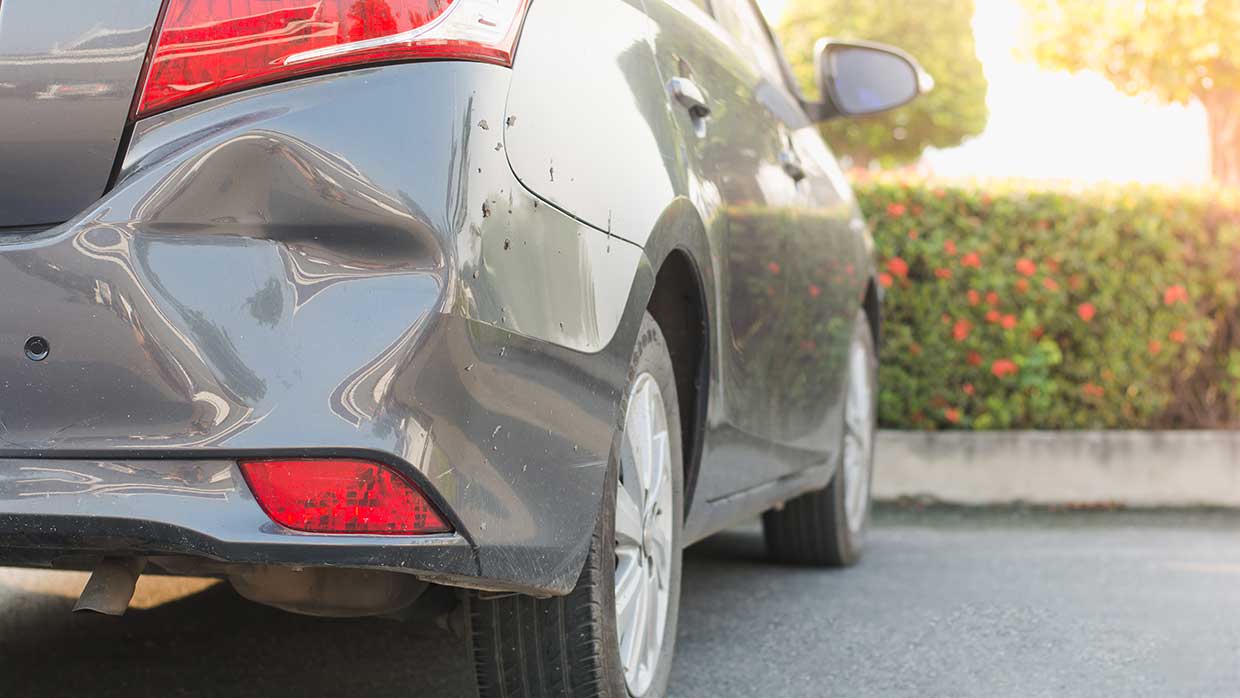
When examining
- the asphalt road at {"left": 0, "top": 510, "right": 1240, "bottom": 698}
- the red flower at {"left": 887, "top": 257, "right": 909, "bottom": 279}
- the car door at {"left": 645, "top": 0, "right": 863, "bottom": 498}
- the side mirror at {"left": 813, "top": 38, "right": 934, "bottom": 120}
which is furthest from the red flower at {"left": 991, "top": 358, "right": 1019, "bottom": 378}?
the car door at {"left": 645, "top": 0, "right": 863, "bottom": 498}

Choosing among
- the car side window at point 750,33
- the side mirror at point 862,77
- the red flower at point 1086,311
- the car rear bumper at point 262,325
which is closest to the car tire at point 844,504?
the side mirror at point 862,77

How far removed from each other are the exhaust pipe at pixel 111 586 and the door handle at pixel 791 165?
1.88 meters

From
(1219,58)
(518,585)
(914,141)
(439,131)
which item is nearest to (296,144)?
(439,131)

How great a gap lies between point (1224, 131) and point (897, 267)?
7.51 m

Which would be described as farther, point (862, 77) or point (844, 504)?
point (844, 504)

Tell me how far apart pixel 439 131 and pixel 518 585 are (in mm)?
583

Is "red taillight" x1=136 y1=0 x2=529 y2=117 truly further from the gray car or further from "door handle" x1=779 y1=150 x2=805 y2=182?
"door handle" x1=779 y1=150 x2=805 y2=182

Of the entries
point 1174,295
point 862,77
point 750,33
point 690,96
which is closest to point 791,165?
point 750,33

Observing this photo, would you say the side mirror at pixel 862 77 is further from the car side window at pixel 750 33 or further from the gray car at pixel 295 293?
the gray car at pixel 295 293

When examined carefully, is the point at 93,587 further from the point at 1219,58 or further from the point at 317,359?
the point at 1219,58

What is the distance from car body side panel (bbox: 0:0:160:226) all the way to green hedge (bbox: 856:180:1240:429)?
538 cm

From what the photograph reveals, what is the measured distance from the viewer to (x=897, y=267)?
6820 mm

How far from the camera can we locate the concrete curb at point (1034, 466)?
683 cm

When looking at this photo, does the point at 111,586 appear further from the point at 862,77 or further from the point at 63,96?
the point at 862,77
